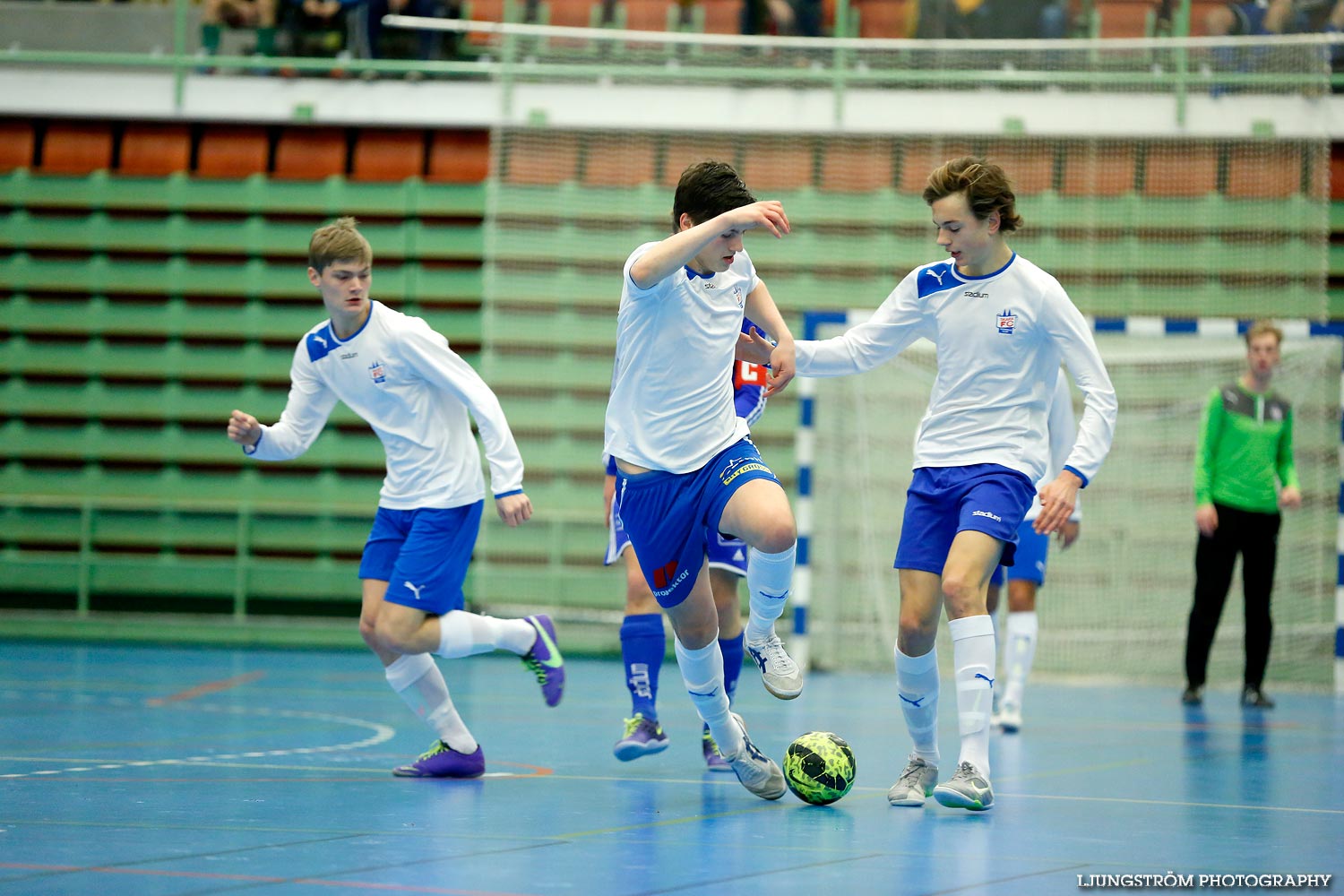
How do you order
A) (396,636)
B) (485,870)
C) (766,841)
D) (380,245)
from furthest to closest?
1. (380,245)
2. (396,636)
3. (766,841)
4. (485,870)

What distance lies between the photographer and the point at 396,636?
536cm

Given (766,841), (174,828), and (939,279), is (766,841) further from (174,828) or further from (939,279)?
(939,279)

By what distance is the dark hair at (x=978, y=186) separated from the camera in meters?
4.79

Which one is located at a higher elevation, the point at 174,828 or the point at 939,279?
the point at 939,279

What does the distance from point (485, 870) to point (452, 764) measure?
1868 mm

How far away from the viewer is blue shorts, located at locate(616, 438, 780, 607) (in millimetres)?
4742

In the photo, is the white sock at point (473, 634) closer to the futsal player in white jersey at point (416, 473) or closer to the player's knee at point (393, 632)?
the futsal player in white jersey at point (416, 473)

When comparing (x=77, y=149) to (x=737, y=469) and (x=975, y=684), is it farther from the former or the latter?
(x=975, y=684)

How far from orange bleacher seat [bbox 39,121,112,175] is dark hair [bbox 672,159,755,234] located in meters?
10.4

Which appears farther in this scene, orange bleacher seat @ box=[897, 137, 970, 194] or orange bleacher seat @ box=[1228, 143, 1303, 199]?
orange bleacher seat @ box=[897, 137, 970, 194]

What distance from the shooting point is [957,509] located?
484 cm

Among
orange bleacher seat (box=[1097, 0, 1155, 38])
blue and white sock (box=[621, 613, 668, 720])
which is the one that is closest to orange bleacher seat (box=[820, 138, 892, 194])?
orange bleacher seat (box=[1097, 0, 1155, 38])

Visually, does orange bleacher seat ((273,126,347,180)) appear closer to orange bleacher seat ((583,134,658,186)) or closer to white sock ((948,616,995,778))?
orange bleacher seat ((583,134,658,186))

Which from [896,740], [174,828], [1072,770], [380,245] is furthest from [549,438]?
[174,828]
